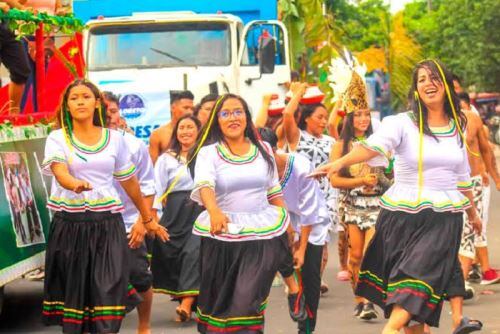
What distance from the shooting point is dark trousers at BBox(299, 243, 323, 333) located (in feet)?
30.8

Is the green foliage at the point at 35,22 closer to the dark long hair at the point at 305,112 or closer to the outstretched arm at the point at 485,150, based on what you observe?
the dark long hair at the point at 305,112

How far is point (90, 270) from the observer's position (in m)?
8.69

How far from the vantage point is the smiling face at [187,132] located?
10883 mm

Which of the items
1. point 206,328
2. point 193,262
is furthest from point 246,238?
point 193,262

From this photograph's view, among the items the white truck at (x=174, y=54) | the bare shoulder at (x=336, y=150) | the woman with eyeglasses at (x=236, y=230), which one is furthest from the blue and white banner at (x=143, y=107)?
the woman with eyeglasses at (x=236, y=230)

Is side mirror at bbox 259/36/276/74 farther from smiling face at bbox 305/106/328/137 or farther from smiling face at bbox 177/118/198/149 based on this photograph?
smiling face at bbox 177/118/198/149

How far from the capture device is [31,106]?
12.1 m

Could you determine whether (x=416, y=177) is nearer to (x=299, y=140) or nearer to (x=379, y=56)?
(x=299, y=140)

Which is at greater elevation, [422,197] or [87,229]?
[422,197]

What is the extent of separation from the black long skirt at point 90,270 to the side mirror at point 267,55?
8.28 m

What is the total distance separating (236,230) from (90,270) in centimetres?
112

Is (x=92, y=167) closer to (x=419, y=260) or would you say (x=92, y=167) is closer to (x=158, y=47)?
(x=419, y=260)

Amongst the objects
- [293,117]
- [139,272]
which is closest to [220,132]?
[139,272]

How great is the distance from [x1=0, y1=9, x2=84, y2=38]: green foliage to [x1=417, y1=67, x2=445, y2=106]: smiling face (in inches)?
122
